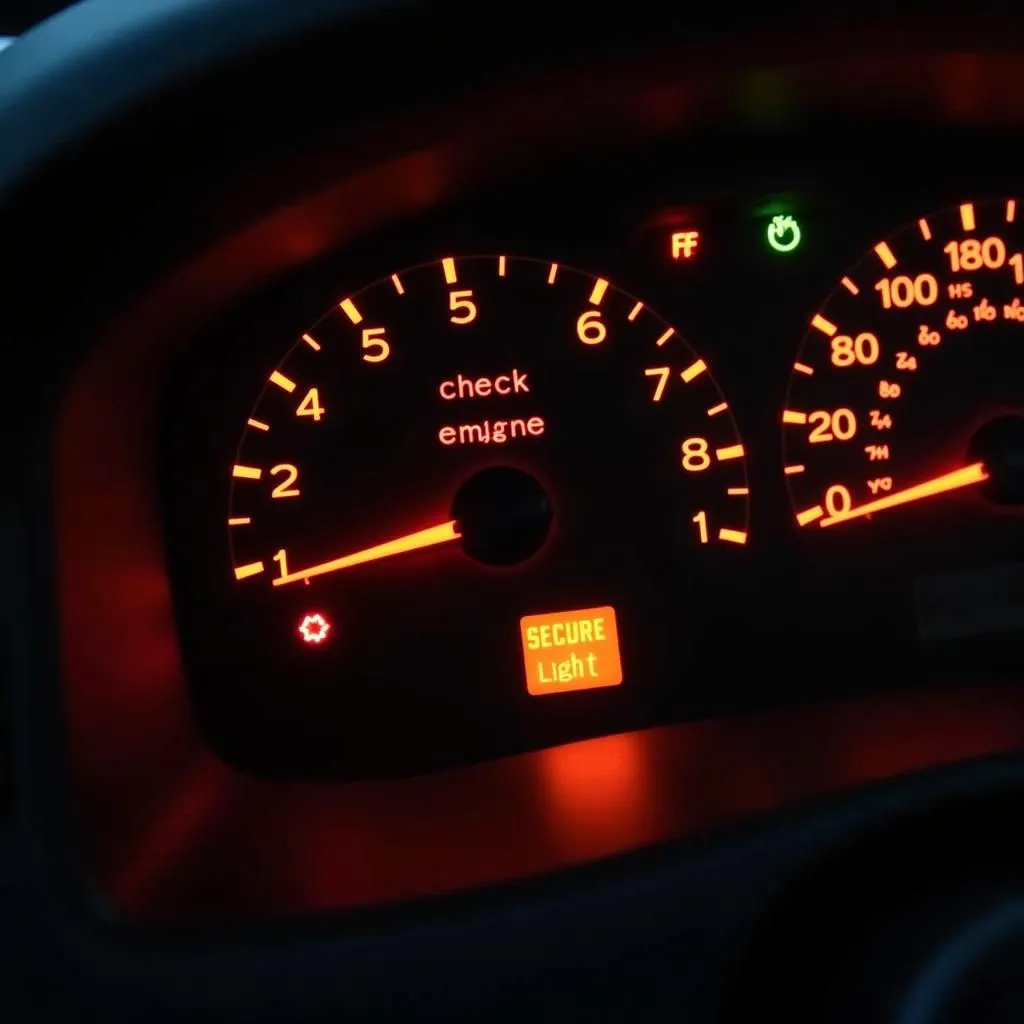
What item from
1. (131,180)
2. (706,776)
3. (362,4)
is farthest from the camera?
(706,776)

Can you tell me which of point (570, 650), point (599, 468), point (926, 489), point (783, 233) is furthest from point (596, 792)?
point (783, 233)

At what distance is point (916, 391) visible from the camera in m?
1.90

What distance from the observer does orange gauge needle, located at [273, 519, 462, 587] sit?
1741 mm

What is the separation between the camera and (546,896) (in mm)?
1180

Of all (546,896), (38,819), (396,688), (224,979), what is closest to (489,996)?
(546,896)

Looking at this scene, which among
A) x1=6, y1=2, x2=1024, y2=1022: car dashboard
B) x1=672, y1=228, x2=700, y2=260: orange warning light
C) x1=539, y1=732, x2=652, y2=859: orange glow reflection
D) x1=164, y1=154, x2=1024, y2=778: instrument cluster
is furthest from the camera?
x1=672, y1=228, x2=700, y2=260: orange warning light

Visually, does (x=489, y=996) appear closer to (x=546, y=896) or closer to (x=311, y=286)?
(x=546, y=896)

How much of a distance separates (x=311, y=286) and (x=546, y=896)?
0.81 m

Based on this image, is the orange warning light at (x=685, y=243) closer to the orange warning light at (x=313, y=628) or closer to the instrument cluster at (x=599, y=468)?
the instrument cluster at (x=599, y=468)

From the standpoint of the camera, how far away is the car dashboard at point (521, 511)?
1176 millimetres

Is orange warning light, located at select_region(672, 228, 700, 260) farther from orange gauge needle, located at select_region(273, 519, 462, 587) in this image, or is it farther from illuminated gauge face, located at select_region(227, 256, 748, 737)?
orange gauge needle, located at select_region(273, 519, 462, 587)

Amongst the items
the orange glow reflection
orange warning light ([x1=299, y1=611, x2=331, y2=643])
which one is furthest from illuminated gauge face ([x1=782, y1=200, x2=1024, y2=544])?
orange warning light ([x1=299, y1=611, x2=331, y2=643])

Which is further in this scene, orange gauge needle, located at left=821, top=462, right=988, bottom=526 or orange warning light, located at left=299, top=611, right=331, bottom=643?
orange gauge needle, located at left=821, top=462, right=988, bottom=526

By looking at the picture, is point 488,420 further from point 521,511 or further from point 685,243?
point 685,243
